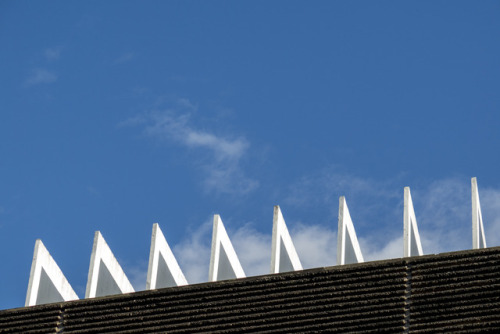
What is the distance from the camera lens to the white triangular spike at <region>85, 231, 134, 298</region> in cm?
3011

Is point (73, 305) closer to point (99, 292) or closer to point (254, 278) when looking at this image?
point (99, 292)

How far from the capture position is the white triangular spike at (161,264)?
2994cm

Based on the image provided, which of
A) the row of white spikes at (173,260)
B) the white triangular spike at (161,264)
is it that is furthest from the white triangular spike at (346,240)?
the white triangular spike at (161,264)

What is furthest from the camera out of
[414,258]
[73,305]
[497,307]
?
[73,305]

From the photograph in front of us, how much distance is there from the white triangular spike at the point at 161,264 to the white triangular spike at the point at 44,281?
2.44 m

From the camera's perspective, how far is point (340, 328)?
2567cm

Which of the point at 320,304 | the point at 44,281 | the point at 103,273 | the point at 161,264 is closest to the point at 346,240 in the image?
the point at 320,304

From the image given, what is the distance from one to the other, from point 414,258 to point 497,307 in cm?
250

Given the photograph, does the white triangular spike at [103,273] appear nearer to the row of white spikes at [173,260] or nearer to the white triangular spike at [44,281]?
the row of white spikes at [173,260]

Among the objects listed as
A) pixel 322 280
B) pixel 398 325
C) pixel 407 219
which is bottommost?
pixel 398 325

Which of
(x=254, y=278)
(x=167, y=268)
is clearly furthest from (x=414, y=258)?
(x=167, y=268)

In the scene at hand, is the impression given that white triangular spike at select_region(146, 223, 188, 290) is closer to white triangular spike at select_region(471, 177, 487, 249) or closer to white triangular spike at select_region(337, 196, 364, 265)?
white triangular spike at select_region(337, 196, 364, 265)

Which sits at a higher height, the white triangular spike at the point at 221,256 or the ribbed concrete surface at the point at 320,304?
the white triangular spike at the point at 221,256

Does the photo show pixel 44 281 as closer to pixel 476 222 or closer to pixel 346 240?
pixel 346 240
